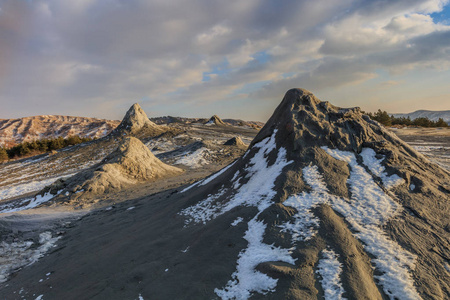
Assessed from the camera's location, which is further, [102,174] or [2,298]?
[102,174]

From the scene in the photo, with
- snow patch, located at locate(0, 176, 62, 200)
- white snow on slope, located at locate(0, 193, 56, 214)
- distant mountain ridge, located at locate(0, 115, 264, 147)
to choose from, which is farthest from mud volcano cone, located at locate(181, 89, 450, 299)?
distant mountain ridge, located at locate(0, 115, 264, 147)

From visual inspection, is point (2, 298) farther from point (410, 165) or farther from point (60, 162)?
point (60, 162)

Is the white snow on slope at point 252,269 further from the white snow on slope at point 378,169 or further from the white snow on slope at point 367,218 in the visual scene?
the white snow on slope at point 378,169

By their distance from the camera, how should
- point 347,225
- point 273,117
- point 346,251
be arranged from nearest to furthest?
1. point 346,251
2. point 347,225
3. point 273,117

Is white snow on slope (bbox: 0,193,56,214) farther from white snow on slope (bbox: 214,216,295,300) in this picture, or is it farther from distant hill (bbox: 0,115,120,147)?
distant hill (bbox: 0,115,120,147)

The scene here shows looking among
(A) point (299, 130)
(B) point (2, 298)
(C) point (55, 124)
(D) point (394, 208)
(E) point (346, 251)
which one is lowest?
(B) point (2, 298)

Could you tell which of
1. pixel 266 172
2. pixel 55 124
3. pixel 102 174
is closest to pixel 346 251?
pixel 266 172

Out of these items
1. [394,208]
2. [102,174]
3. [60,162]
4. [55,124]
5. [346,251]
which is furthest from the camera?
[55,124]

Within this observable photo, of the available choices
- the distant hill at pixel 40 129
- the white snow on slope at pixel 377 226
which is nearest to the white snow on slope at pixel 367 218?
the white snow on slope at pixel 377 226
